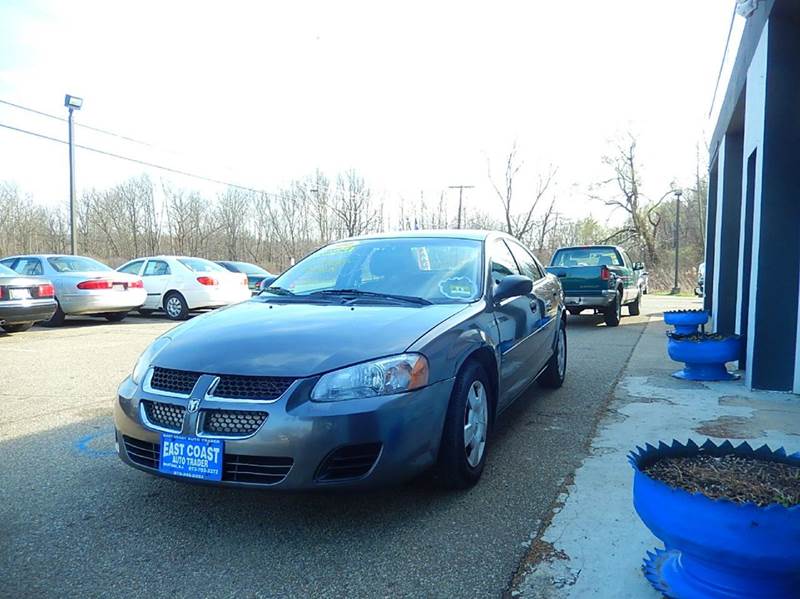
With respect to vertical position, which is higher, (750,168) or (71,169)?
(71,169)

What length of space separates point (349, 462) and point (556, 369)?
11.7 feet

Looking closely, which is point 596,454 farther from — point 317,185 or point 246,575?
point 317,185

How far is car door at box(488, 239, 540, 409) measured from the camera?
3.98 metres

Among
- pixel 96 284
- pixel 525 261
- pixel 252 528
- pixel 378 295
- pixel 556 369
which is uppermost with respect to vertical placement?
pixel 525 261

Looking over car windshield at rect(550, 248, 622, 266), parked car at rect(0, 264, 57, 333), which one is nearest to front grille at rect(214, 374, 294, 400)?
parked car at rect(0, 264, 57, 333)

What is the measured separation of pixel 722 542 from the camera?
1854 mm

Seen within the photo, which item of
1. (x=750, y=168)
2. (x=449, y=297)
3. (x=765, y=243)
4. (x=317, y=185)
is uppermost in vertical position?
(x=317, y=185)

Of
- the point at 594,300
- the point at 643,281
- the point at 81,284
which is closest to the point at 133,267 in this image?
the point at 81,284

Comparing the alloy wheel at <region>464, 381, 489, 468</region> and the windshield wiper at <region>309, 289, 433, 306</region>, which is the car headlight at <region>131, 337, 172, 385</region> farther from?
the alloy wheel at <region>464, 381, 489, 468</region>

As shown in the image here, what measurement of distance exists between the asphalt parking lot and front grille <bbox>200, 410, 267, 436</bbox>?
411mm

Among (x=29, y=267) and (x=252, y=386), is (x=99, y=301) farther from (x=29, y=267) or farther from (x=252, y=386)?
(x=252, y=386)

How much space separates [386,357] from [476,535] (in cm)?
92

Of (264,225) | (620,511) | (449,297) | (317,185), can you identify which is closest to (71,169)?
(449,297)

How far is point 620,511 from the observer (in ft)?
9.98
